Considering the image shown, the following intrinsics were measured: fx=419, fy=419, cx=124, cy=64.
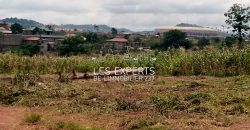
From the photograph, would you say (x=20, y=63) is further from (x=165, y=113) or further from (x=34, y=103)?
(x=165, y=113)

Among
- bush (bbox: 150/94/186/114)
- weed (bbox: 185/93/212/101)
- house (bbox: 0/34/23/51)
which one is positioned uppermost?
weed (bbox: 185/93/212/101)

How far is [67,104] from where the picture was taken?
355 inches

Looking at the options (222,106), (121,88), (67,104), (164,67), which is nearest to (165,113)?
(222,106)

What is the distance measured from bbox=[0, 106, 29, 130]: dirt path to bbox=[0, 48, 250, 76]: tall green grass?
7674 millimetres

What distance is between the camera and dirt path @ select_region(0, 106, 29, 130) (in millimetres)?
7016

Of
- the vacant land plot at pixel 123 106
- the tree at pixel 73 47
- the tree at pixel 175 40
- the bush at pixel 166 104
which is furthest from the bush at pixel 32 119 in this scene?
the tree at pixel 175 40

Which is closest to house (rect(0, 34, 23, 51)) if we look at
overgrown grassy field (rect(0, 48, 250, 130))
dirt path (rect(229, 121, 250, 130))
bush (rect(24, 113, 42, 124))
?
overgrown grassy field (rect(0, 48, 250, 130))

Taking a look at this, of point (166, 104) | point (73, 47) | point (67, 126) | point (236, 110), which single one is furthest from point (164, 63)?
point (73, 47)

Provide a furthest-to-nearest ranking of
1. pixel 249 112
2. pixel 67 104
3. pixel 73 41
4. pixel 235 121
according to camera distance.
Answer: pixel 73 41
pixel 67 104
pixel 249 112
pixel 235 121

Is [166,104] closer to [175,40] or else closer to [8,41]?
[175,40]

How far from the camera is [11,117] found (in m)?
7.86

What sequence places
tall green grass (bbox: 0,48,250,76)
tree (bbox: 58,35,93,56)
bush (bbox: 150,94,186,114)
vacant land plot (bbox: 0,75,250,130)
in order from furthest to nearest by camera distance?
tree (bbox: 58,35,93,56) < tall green grass (bbox: 0,48,250,76) < bush (bbox: 150,94,186,114) < vacant land plot (bbox: 0,75,250,130)

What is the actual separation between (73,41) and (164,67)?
17851mm

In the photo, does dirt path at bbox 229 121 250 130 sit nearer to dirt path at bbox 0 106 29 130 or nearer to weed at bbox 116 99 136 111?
weed at bbox 116 99 136 111
